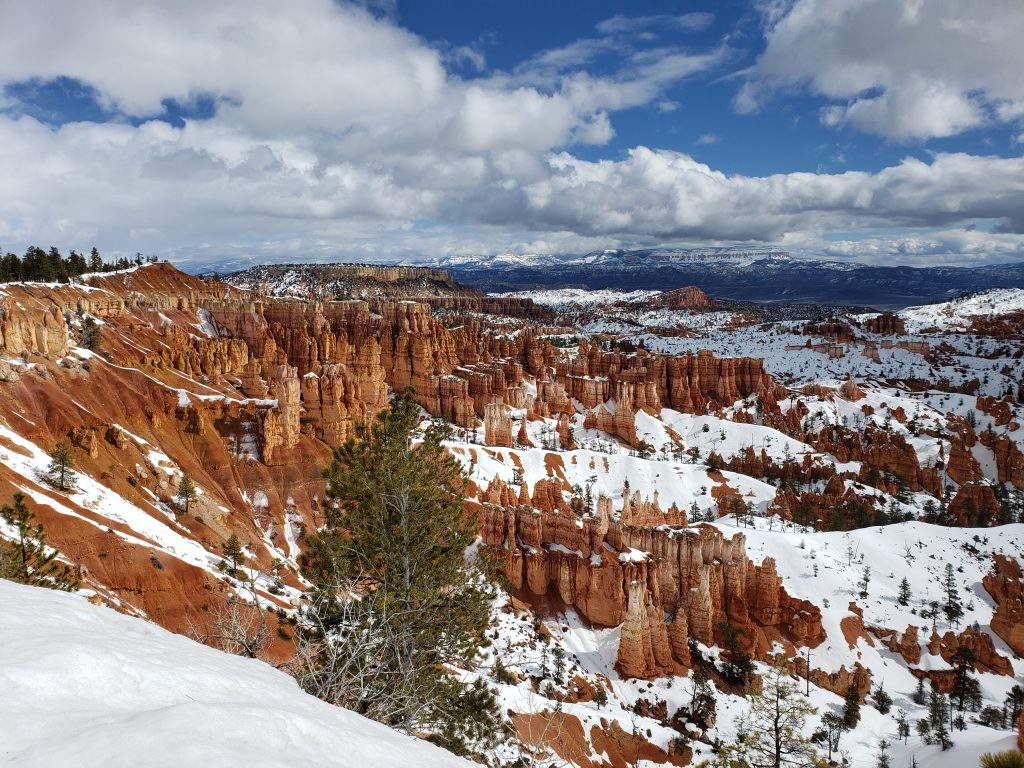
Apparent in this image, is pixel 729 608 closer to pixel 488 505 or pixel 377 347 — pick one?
pixel 488 505

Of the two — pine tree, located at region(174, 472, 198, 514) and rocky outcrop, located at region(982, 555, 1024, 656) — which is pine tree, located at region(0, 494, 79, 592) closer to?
pine tree, located at region(174, 472, 198, 514)

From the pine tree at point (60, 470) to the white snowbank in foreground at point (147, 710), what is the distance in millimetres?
32715

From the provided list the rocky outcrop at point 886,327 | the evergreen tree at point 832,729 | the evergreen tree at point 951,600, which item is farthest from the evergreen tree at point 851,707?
the rocky outcrop at point 886,327

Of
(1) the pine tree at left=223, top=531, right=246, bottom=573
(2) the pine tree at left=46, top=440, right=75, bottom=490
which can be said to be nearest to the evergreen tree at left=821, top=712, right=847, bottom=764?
(1) the pine tree at left=223, top=531, right=246, bottom=573

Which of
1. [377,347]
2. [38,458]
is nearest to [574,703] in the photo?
[38,458]

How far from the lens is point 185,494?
37.9 metres

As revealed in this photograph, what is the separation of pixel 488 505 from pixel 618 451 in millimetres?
42196

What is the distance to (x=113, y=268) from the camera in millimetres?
102625

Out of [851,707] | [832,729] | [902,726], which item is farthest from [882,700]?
[832,729]

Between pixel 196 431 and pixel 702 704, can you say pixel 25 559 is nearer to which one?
pixel 196 431

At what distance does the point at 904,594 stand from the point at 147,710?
64.5 metres

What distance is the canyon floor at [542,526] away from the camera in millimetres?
27344

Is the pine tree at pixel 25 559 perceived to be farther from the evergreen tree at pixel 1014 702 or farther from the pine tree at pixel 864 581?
the evergreen tree at pixel 1014 702

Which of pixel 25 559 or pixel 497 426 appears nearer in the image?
pixel 25 559
